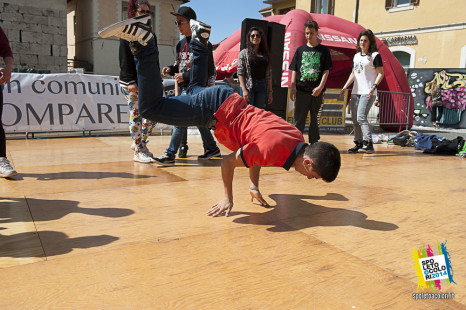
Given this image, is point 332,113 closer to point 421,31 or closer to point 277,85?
point 277,85

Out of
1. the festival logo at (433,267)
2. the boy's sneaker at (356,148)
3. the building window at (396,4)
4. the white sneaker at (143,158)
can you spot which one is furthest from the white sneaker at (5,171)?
the building window at (396,4)

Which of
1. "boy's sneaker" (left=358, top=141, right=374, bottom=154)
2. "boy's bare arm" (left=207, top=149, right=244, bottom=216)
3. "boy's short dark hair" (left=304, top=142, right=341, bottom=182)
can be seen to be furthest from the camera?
"boy's sneaker" (left=358, top=141, right=374, bottom=154)

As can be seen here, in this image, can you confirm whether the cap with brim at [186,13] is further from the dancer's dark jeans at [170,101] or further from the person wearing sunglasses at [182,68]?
the dancer's dark jeans at [170,101]

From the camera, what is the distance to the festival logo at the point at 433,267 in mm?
1673

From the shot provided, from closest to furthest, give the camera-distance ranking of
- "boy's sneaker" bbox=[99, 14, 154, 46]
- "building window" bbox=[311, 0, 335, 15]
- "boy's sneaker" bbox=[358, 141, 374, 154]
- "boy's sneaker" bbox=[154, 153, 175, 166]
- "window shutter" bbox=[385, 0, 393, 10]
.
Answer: "boy's sneaker" bbox=[99, 14, 154, 46] < "boy's sneaker" bbox=[154, 153, 175, 166] < "boy's sneaker" bbox=[358, 141, 374, 154] < "window shutter" bbox=[385, 0, 393, 10] < "building window" bbox=[311, 0, 335, 15]

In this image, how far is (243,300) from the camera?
1.51 metres

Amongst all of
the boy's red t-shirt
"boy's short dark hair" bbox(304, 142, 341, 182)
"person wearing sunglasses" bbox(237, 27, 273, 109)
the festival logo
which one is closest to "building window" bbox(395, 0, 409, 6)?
"person wearing sunglasses" bbox(237, 27, 273, 109)

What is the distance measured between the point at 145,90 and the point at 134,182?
3.48ft

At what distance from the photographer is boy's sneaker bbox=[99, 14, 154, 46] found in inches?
109

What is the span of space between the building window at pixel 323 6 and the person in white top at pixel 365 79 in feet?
63.1

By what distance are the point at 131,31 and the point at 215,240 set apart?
170 cm

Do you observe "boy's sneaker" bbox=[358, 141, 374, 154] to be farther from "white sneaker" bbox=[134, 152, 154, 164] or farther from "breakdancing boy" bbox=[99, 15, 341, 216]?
"breakdancing boy" bbox=[99, 15, 341, 216]

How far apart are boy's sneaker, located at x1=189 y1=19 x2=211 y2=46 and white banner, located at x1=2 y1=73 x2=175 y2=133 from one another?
4448 mm

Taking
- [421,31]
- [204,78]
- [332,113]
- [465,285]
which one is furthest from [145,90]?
[421,31]
